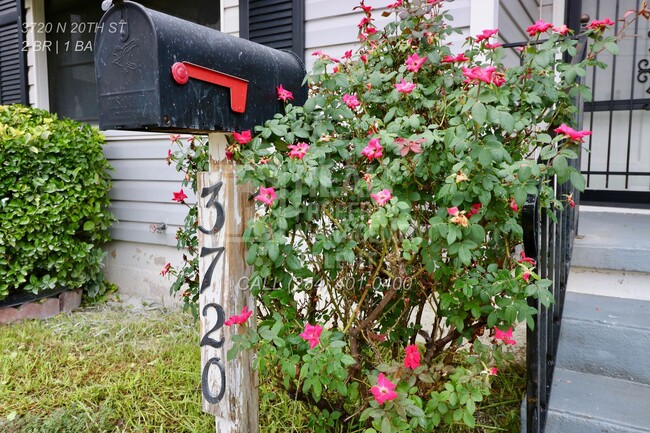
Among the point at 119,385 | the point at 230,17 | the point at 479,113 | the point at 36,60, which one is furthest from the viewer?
the point at 36,60

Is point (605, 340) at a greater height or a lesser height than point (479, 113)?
lesser

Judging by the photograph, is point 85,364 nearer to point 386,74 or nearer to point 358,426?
point 358,426

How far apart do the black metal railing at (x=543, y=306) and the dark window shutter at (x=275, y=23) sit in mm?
1792

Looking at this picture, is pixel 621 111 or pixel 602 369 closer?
pixel 602 369

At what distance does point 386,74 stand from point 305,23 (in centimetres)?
167

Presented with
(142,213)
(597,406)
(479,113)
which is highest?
(479,113)

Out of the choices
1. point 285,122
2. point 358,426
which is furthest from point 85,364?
point 285,122

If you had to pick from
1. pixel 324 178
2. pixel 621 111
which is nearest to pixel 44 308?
pixel 324 178

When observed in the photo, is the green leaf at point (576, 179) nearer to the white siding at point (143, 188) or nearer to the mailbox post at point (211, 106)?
the mailbox post at point (211, 106)

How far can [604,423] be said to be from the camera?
4.96 feet

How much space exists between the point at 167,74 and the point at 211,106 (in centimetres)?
18

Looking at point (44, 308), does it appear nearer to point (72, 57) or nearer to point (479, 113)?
point (72, 57)

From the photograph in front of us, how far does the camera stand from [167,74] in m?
1.33

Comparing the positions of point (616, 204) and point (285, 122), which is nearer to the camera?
point (285, 122)
